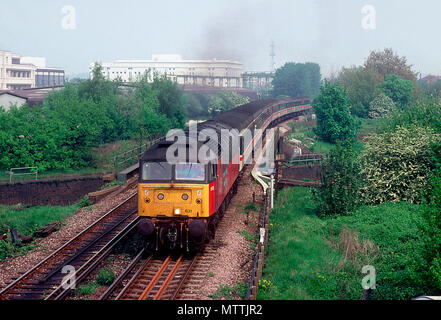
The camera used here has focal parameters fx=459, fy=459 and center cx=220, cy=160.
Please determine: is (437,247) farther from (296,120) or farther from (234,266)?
(296,120)

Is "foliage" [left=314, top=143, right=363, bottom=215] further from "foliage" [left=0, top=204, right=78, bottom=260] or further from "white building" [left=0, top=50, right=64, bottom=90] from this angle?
"white building" [left=0, top=50, right=64, bottom=90]

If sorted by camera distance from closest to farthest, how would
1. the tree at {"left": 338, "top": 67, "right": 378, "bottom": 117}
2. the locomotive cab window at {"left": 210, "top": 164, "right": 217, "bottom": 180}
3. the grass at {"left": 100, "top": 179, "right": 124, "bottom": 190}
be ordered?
the locomotive cab window at {"left": 210, "top": 164, "right": 217, "bottom": 180} → the grass at {"left": 100, "top": 179, "right": 124, "bottom": 190} → the tree at {"left": 338, "top": 67, "right": 378, "bottom": 117}

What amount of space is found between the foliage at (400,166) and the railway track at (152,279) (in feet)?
40.8

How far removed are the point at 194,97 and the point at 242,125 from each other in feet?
117

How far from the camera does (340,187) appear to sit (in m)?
21.0

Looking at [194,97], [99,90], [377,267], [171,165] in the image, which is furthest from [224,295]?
[194,97]

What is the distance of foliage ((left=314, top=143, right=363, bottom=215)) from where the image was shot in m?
21.0

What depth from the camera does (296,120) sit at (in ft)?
202

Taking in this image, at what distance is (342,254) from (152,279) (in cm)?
691

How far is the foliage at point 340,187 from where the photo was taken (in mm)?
20984

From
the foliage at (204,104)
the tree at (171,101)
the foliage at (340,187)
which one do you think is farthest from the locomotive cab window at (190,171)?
the foliage at (204,104)

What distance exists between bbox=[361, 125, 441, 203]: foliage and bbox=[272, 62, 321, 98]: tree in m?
88.3

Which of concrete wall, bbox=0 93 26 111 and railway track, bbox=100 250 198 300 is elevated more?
concrete wall, bbox=0 93 26 111

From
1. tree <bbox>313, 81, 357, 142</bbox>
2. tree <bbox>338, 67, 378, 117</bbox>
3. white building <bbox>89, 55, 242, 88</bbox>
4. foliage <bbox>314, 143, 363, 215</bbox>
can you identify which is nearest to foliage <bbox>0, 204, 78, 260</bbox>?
foliage <bbox>314, 143, 363, 215</bbox>
